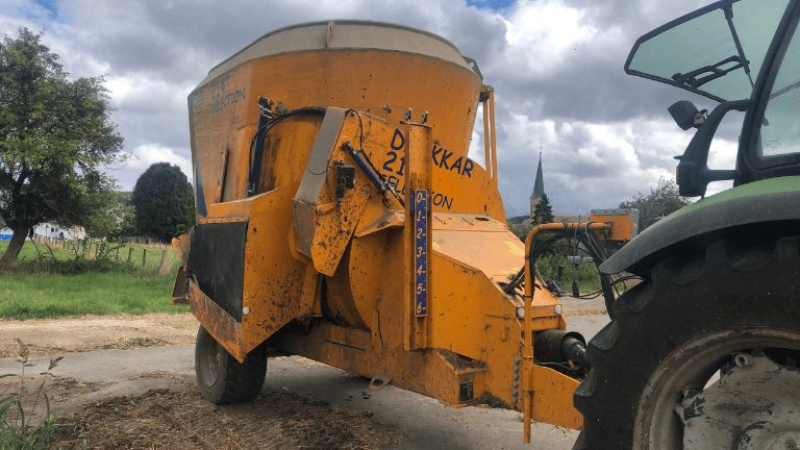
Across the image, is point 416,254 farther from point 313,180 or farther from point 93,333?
point 93,333

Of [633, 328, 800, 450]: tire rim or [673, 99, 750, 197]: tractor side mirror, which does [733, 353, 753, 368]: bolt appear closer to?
[633, 328, 800, 450]: tire rim

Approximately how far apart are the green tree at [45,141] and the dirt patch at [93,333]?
7.49 meters

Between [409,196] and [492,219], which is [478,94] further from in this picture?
[409,196]

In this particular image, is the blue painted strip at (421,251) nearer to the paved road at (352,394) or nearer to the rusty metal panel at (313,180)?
the rusty metal panel at (313,180)

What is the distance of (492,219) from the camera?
4719 millimetres

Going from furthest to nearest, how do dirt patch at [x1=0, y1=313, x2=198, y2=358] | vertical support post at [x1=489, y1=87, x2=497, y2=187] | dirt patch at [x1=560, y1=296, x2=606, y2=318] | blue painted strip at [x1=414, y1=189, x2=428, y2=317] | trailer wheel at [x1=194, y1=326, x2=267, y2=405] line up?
1. dirt patch at [x1=560, y1=296, x2=606, y2=318]
2. dirt patch at [x1=0, y1=313, x2=198, y2=358]
3. vertical support post at [x1=489, y1=87, x2=497, y2=187]
4. trailer wheel at [x1=194, y1=326, x2=267, y2=405]
5. blue painted strip at [x1=414, y1=189, x2=428, y2=317]

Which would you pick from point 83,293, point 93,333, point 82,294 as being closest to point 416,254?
point 93,333

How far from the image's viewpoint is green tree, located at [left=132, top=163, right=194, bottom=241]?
124 ft

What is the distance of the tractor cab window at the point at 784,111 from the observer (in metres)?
2.13

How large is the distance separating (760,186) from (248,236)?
3.22 metres

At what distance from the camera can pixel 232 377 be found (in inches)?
198

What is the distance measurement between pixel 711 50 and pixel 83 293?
43.6ft

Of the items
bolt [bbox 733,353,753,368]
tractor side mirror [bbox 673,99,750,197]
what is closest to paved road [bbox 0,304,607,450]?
tractor side mirror [bbox 673,99,750,197]

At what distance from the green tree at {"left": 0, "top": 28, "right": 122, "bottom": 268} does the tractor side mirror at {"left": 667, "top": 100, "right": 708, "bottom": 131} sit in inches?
654
